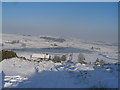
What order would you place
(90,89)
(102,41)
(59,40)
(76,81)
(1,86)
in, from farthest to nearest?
1. (102,41)
2. (59,40)
3. (76,81)
4. (1,86)
5. (90,89)

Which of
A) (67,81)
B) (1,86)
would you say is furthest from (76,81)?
(1,86)

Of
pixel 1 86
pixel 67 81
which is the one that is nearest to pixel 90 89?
pixel 67 81

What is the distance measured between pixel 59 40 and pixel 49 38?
12.2 feet

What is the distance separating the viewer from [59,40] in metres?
67.4

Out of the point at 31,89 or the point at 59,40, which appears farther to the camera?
the point at 59,40

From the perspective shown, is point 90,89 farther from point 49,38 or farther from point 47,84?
point 49,38

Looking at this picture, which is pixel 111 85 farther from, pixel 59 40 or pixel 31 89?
pixel 59 40

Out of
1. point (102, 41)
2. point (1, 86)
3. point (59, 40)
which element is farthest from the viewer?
point (102, 41)

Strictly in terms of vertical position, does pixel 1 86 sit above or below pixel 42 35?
below

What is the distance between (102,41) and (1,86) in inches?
2749

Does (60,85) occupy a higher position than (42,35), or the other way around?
(42,35)

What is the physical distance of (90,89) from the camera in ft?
21.0

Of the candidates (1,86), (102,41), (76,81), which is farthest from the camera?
(102,41)

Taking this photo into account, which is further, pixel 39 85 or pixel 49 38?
pixel 49 38
